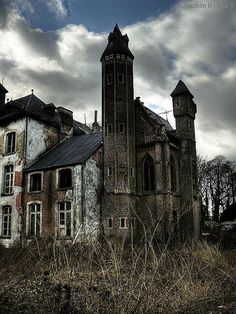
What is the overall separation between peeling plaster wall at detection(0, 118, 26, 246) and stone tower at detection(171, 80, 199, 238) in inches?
504

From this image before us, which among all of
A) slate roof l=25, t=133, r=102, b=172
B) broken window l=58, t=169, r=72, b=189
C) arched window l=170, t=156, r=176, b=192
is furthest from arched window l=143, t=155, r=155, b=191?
broken window l=58, t=169, r=72, b=189

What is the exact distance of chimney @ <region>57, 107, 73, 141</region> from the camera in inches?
1220

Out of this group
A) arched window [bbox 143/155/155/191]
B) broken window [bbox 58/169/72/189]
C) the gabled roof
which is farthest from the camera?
the gabled roof

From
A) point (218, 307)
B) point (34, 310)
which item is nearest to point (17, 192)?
point (34, 310)

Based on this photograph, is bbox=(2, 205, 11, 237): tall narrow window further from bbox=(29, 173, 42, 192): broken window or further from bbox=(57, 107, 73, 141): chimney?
bbox=(57, 107, 73, 141): chimney

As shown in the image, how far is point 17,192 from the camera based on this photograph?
2658 cm

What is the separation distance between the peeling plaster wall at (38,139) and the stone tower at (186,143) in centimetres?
1094

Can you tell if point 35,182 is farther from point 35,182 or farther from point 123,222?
point 123,222

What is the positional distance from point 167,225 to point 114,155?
6331 millimetres

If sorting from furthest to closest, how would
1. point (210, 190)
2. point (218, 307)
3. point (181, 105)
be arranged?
point (210, 190), point (181, 105), point (218, 307)

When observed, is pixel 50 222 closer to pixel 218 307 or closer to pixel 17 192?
pixel 17 192

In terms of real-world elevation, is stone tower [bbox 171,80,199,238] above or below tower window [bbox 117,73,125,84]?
below

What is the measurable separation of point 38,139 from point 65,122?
3.93m

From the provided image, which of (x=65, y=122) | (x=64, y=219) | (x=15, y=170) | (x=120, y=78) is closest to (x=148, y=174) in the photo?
(x=64, y=219)
